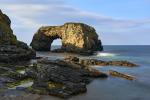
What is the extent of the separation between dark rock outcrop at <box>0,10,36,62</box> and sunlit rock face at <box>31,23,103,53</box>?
54.0m

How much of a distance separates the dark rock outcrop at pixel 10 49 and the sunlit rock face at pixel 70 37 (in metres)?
54.0

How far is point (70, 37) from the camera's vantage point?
157 m

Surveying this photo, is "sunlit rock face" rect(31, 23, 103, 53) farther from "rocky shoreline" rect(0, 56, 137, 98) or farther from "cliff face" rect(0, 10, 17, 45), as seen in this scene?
"rocky shoreline" rect(0, 56, 137, 98)

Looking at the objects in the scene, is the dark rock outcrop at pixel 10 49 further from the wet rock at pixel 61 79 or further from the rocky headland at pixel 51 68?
the wet rock at pixel 61 79

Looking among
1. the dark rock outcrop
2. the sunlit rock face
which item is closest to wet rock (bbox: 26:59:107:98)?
the dark rock outcrop

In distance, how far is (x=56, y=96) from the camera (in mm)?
42438

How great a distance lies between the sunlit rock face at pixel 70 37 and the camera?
153m

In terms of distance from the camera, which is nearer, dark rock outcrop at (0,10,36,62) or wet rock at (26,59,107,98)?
Result: wet rock at (26,59,107,98)

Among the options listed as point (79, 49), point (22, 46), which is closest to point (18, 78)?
point (22, 46)

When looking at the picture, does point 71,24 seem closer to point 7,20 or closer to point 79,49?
point 79,49

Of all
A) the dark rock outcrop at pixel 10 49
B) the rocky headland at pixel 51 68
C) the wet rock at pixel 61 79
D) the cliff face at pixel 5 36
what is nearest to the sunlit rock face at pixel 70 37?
the rocky headland at pixel 51 68

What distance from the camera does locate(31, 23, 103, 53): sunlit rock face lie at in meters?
153

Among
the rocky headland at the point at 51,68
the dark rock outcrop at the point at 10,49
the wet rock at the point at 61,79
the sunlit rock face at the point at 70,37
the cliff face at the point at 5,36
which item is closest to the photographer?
the wet rock at the point at 61,79

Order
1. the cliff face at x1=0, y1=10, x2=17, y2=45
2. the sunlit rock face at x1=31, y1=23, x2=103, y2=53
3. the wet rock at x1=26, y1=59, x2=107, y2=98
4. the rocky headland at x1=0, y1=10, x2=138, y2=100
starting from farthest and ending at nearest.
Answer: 1. the sunlit rock face at x1=31, y1=23, x2=103, y2=53
2. the cliff face at x1=0, y1=10, x2=17, y2=45
3. the rocky headland at x1=0, y1=10, x2=138, y2=100
4. the wet rock at x1=26, y1=59, x2=107, y2=98
